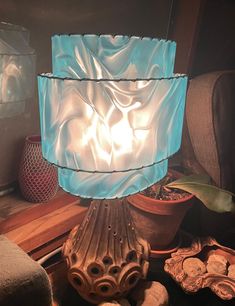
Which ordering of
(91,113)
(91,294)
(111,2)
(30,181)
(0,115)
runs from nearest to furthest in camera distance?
1. (91,113)
2. (91,294)
3. (0,115)
4. (30,181)
5. (111,2)

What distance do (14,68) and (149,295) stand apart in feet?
2.51

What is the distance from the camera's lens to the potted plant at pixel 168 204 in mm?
1069

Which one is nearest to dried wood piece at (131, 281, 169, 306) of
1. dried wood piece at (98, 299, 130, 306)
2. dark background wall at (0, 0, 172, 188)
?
dried wood piece at (98, 299, 130, 306)

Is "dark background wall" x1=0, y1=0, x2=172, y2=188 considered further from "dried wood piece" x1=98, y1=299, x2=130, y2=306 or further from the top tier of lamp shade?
"dried wood piece" x1=98, y1=299, x2=130, y2=306

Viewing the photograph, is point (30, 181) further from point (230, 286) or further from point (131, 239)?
point (230, 286)

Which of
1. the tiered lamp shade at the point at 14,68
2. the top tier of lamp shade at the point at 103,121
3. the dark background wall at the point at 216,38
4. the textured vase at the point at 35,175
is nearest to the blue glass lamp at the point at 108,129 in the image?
the top tier of lamp shade at the point at 103,121

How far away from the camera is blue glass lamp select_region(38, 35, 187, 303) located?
71 cm

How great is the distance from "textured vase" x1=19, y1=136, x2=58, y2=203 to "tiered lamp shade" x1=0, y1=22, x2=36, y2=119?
134 millimetres

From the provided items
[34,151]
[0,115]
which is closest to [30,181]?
[34,151]

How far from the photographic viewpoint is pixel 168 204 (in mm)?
1080

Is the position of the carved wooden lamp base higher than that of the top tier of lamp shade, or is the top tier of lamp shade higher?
the top tier of lamp shade

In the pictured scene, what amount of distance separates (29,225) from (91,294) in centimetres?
34

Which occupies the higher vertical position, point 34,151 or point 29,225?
point 34,151

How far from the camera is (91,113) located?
0.71 m
